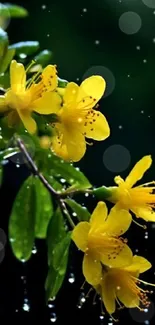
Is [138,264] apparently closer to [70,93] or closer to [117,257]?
[117,257]

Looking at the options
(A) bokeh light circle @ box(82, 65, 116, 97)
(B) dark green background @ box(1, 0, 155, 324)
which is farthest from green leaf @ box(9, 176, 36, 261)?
(A) bokeh light circle @ box(82, 65, 116, 97)

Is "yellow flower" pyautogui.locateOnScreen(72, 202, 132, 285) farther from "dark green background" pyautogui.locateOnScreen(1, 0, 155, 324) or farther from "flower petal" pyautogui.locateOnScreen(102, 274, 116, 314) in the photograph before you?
"dark green background" pyautogui.locateOnScreen(1, 0, 155, 324)

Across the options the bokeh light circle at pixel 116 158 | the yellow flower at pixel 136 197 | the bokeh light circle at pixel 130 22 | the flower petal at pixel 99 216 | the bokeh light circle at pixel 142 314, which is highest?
the flower petal at pixel 99 216

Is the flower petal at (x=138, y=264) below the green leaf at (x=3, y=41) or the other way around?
below

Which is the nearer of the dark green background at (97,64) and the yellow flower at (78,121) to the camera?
the yellow flower at (78,121)

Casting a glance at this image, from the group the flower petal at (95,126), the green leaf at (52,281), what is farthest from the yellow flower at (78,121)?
the green leaf at (52,281)

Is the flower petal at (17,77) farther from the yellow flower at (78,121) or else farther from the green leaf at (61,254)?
the green leaf at (61,254)

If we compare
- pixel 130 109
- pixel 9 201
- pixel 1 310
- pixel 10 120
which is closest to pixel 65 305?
pixel 1 310

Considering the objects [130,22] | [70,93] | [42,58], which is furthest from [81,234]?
[130,22]
